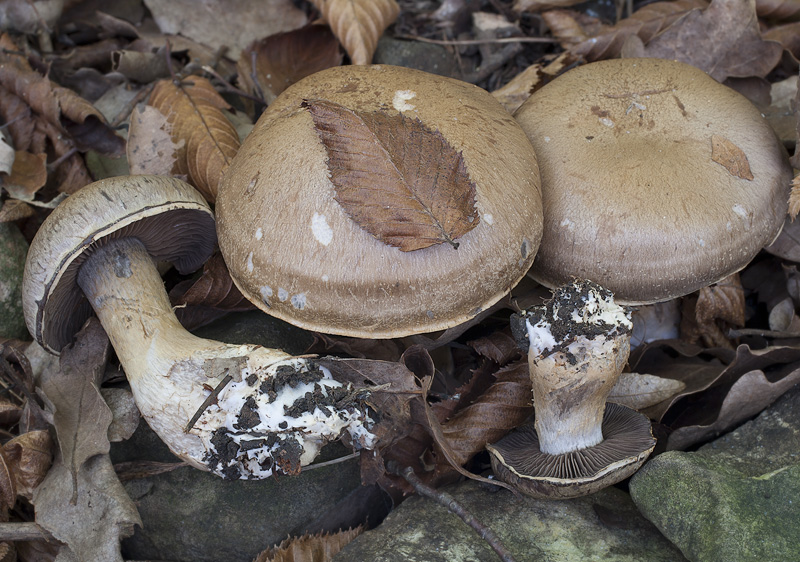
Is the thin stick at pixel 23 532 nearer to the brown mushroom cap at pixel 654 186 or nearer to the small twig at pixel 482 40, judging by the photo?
the brown mushroom cap at pixel 654 186

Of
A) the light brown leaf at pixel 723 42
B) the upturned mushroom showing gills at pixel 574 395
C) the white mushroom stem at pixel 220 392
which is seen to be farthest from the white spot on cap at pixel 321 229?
the light brown leaf at pixel 723 42

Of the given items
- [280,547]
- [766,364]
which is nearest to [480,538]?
[280,547]

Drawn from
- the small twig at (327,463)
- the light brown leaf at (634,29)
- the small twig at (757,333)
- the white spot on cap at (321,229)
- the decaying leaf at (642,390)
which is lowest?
the small twig at (757,333)

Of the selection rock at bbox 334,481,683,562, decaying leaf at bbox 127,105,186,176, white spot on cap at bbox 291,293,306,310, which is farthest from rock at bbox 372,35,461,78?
rock at bbox 334,481,683,562

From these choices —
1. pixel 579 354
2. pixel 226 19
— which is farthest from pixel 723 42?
pixel 226 19

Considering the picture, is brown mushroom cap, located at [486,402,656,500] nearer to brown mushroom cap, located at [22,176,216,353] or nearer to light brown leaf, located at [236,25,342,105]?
brown mushroom cap, located at [22,176,216,353]

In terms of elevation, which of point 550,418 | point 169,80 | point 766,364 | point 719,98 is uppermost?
point 169,80

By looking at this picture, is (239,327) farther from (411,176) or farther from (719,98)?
(719,98)
